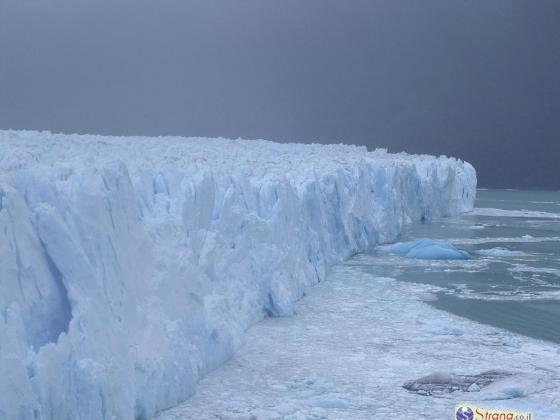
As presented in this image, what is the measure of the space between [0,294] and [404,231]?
43.3 feet

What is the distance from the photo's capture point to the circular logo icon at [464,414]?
176 inches

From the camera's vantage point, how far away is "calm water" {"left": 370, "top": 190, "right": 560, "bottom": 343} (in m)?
7.66

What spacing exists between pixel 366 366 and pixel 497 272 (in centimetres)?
567

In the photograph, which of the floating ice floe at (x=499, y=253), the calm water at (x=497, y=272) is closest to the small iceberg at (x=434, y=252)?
the calm water at (x=497, y=272)

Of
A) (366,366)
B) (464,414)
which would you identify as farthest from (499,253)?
(464,414)

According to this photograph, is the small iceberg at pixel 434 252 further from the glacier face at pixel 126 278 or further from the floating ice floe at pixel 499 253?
the glacier face at pixel 126 278

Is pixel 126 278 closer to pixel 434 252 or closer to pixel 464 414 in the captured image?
pixel 464 414

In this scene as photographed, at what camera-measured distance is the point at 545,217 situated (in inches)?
831

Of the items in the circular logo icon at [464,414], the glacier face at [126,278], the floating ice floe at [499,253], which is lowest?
the floating ice floe at [499,253]

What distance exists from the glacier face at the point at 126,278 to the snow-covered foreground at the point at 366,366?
249mm

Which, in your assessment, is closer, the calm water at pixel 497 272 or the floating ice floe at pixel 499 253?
the calm water at pixel 497 272

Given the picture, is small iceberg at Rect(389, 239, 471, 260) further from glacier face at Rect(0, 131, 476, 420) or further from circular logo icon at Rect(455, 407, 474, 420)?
circular logo icon at Rect(455, 407, 474, 420)

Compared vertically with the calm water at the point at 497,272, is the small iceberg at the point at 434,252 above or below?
above

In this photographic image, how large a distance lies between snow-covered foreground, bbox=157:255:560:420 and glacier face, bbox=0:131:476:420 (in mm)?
249
